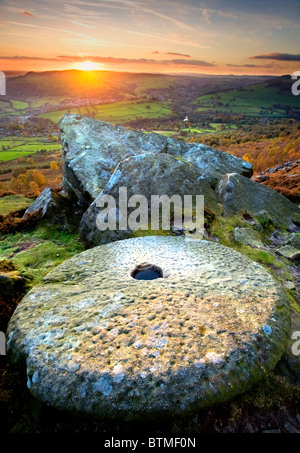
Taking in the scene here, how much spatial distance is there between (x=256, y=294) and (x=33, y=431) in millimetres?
5302

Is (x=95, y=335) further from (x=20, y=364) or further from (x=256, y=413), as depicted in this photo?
(x=256, y=413)

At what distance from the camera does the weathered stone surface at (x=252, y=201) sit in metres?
13.3

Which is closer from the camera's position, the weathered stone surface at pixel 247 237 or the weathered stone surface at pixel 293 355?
the weathered stone surface at pixel 293 355

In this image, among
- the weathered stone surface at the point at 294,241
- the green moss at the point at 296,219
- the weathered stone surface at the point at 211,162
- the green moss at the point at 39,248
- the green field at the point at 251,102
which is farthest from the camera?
the green field at the point at 251,102

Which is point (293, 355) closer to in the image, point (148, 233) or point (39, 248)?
point (148, 233)

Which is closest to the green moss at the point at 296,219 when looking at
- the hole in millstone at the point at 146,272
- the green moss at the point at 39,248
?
the hole in millstone at the point at 146,272

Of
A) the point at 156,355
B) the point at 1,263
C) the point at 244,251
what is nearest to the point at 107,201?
the point at 1,263

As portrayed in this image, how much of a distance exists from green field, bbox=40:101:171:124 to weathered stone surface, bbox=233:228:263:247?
11729 cm

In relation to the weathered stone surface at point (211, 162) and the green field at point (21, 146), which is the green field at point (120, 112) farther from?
the weathered stone surface at point (211, 162)

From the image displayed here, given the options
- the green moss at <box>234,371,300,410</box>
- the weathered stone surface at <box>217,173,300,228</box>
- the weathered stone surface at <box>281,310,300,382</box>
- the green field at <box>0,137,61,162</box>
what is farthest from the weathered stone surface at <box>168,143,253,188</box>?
the green field at <box>0,137,61,162</box>

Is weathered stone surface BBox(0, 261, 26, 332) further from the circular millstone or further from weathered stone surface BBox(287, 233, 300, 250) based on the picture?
weathered stone surface BBox(287, 233, 300, 250)

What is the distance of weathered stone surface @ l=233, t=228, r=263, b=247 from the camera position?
1082 cm

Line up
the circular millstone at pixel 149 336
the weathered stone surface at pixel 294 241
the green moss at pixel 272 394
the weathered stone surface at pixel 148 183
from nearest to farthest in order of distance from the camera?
the circular millstone at pixel 149 336
the green moss at pixel 272 394
the weathered stone surface at pixel 294 241
the weathered stone surface at pixel 148 183

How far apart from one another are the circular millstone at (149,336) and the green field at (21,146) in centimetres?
9304
